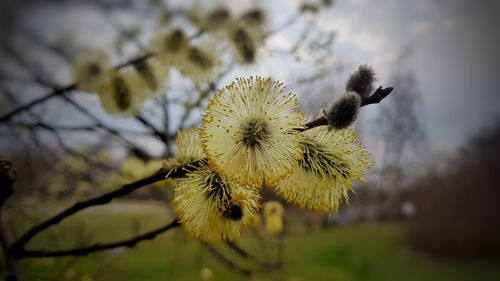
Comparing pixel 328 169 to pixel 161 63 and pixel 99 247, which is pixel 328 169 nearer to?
pixel 99 247

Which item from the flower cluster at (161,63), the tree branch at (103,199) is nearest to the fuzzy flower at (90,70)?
the flower cluster at (161,63)

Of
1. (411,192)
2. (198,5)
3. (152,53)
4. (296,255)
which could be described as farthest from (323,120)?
(411,192)

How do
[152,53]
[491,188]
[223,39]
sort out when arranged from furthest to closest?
[491,188] < [223,39] < [152,53]

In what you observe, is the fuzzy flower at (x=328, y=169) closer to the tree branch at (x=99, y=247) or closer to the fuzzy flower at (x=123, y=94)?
the tree branch at (x=99, y=247)

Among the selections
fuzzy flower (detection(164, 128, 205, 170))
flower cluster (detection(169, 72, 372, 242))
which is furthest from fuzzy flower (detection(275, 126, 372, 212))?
fuzzy flower (detection(164, 128, 205, 170))

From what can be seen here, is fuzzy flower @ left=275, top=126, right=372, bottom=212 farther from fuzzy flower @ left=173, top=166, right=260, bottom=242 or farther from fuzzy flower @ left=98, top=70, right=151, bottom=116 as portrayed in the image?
fuzzy flower @ left=98, top=70, right=151, bottom=116

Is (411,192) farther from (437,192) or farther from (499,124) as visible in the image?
(499,124)

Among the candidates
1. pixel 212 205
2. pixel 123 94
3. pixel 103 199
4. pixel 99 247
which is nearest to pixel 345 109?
pixel 212 205
